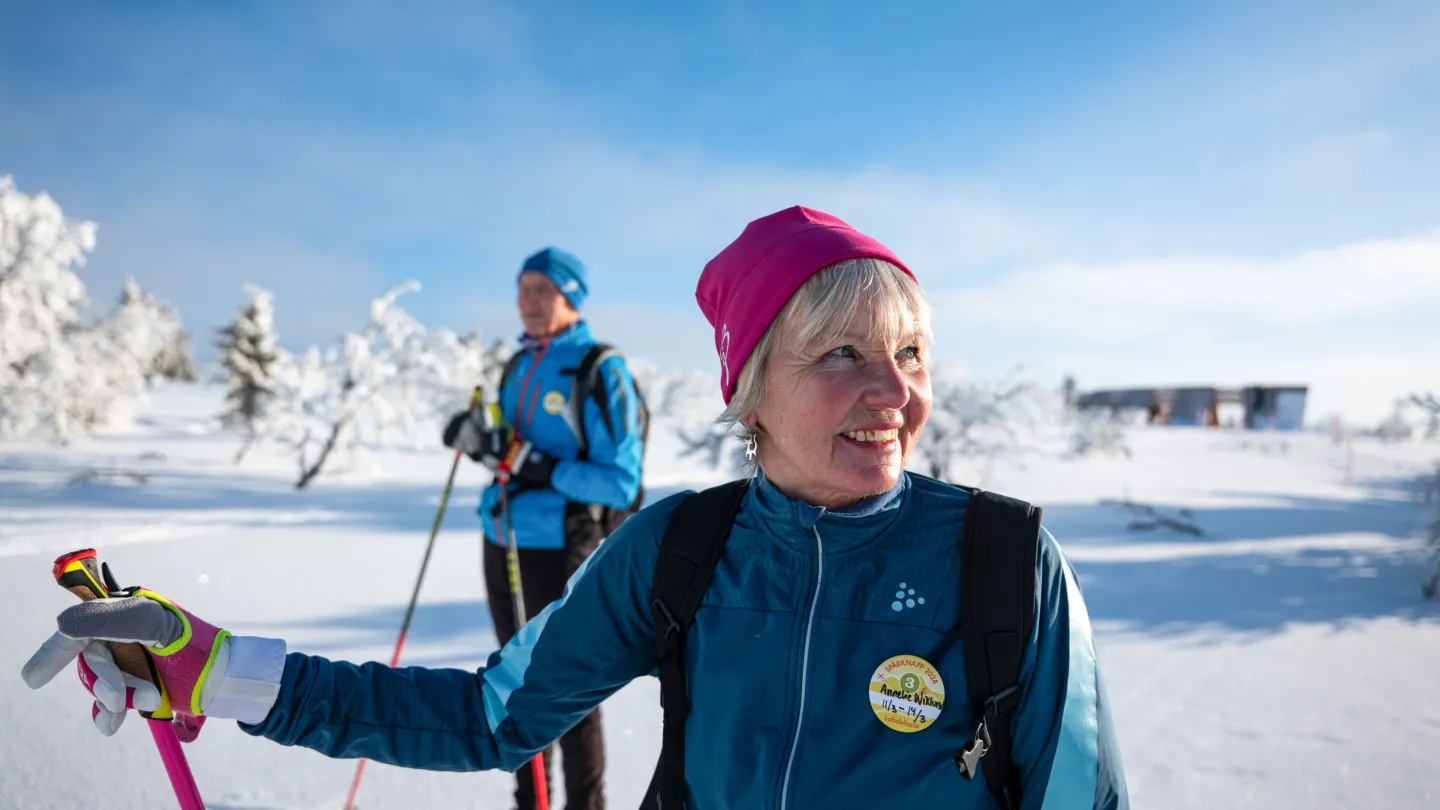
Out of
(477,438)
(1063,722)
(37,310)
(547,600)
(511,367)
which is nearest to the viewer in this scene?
(1063,722)

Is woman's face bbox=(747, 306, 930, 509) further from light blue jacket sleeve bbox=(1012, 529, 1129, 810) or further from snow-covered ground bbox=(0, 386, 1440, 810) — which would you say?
snow-covered ground bbox=(0, 386, 1440, 810)

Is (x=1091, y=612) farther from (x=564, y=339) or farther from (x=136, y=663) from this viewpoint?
(x=136, y=663)

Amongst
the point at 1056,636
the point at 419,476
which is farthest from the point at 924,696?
the point at 419,476

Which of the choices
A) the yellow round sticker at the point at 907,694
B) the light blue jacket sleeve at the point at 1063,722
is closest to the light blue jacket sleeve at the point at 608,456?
the yellow round sticker at the point at 907,694

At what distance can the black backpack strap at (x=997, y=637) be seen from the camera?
3.34ft

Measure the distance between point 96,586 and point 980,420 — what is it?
12734 millimetres

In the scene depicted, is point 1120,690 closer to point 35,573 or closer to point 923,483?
point 923,483

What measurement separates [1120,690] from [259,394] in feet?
111

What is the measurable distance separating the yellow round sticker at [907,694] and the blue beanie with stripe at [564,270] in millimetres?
2341

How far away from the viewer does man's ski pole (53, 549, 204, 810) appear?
1089mm

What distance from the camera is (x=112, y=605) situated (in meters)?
1.08

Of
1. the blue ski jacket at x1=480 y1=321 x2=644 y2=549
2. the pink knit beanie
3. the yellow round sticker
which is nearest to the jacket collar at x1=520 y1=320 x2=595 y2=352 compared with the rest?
the blue ski jacket at x1=480 y1=321 x2=644 y2=549

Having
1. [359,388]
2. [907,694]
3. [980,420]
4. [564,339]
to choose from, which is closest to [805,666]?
[907,694]

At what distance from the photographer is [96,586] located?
1.11 meters
